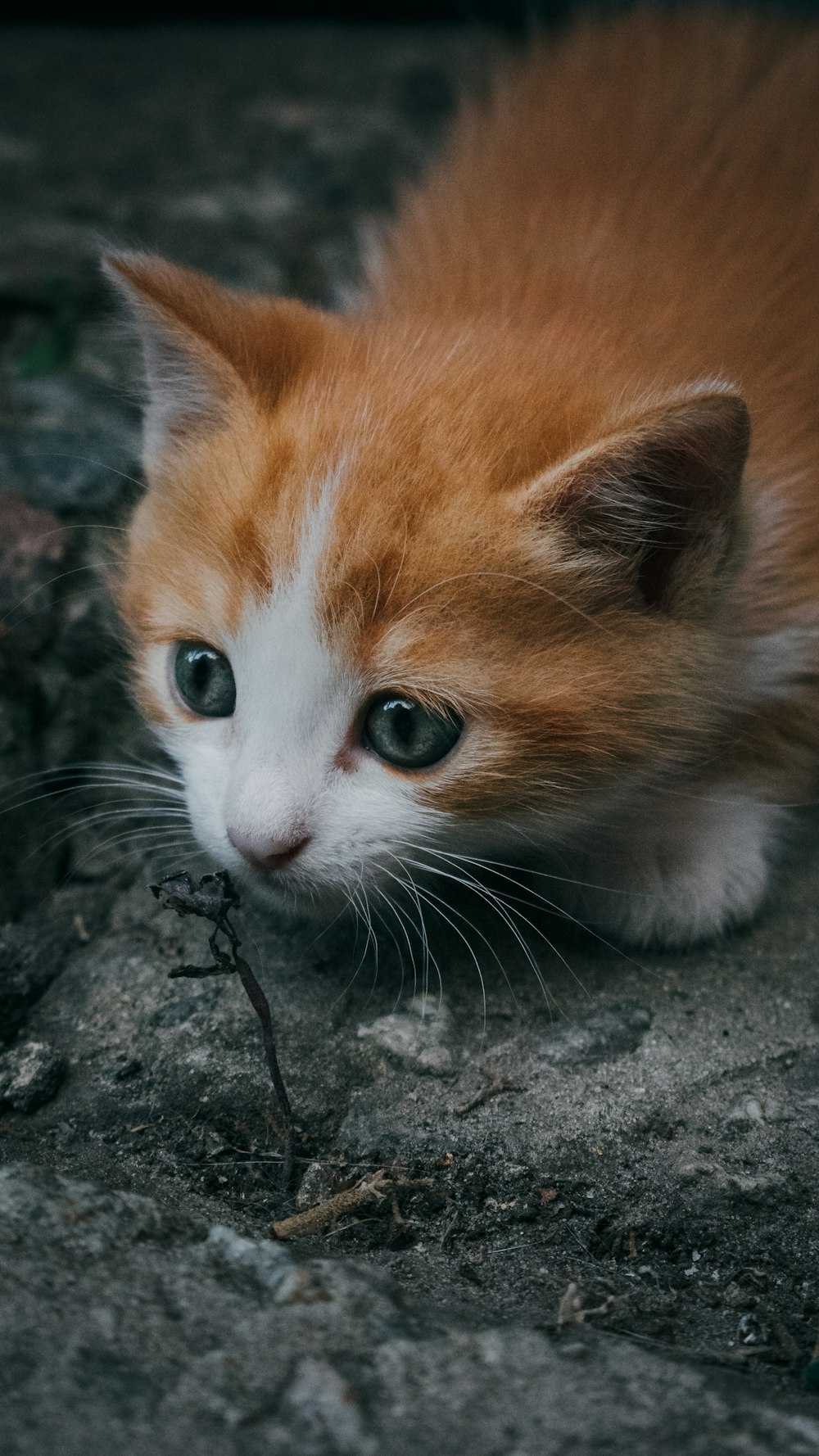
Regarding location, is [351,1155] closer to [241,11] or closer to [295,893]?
[295,893]

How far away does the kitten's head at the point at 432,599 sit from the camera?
1346mm

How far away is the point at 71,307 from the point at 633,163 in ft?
3.89

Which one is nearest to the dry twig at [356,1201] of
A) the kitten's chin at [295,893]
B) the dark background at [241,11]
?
the kitten's chin at [295,893]

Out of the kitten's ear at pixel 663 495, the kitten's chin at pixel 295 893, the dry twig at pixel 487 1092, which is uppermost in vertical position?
the kitten's ear at pixel 663 495

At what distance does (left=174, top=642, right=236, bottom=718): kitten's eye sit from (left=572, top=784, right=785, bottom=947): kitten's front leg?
0.53 metres

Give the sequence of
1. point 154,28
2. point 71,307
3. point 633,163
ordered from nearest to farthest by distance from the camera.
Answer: point 633,163
point 71,307
point 154,28

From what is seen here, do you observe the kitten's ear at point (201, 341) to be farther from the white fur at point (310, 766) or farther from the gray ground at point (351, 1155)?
the gray ground at point (351, 1155)

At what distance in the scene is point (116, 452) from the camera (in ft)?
7.18

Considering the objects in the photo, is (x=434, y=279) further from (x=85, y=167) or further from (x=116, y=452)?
(x=85, y=167)

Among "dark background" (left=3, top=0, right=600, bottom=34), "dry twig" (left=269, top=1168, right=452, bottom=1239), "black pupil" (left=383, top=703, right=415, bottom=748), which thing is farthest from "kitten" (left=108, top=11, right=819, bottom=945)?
"dark background" (left=3, top=0, right=600, bottom=34)

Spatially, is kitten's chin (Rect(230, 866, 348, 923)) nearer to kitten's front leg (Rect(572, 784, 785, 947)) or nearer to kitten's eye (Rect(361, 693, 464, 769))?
kitten's eye (Rect(361, 693, 464, 769))

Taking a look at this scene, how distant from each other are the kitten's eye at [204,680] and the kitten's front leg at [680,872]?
53cm

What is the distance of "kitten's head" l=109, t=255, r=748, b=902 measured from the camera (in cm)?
135

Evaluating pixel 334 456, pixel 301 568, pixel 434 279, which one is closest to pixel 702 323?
pixel 434 279
